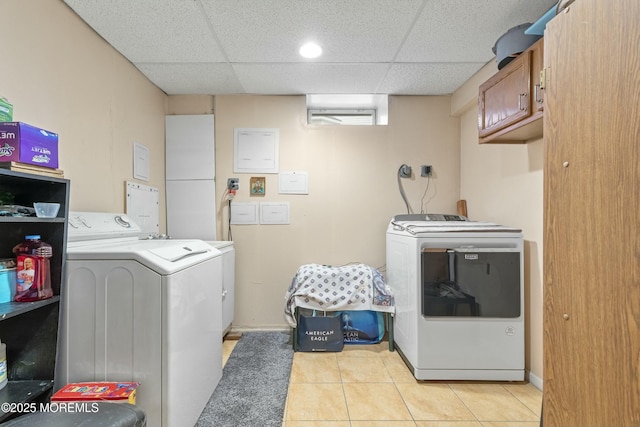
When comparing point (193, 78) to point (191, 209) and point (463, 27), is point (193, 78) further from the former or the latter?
point (463, 27)

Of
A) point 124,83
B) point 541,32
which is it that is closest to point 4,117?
point 124,83

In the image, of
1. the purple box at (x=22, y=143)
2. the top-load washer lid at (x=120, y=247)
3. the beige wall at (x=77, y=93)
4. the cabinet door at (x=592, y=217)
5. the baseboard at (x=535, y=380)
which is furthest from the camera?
the baseboard at (x=535, y=380)

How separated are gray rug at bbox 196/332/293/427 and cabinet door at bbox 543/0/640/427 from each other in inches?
54.3

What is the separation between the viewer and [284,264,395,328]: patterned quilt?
2.38 m

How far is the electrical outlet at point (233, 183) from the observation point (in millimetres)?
2859

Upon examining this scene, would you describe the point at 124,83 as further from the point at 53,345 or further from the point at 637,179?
the point at 637,179

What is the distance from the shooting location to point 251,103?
2.90 m

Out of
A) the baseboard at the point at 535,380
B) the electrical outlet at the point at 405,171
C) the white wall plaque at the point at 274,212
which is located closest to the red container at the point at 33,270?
the white wall plaque at the point at 274,212

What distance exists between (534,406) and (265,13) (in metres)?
2.84

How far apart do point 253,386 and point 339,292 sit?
0.91 meters

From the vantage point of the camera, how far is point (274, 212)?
2912 millimetres

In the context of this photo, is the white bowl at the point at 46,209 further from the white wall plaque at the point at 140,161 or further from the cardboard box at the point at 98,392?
the white wall plaque at the point at 140,161

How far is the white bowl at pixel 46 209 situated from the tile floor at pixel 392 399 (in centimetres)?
152

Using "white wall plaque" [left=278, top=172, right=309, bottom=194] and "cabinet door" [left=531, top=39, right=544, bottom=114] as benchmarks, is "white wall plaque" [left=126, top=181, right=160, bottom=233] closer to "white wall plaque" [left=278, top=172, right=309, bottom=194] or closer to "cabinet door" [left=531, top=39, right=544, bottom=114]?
"white wall plaque" [left=278, top=172, right=309, bottom=194]
